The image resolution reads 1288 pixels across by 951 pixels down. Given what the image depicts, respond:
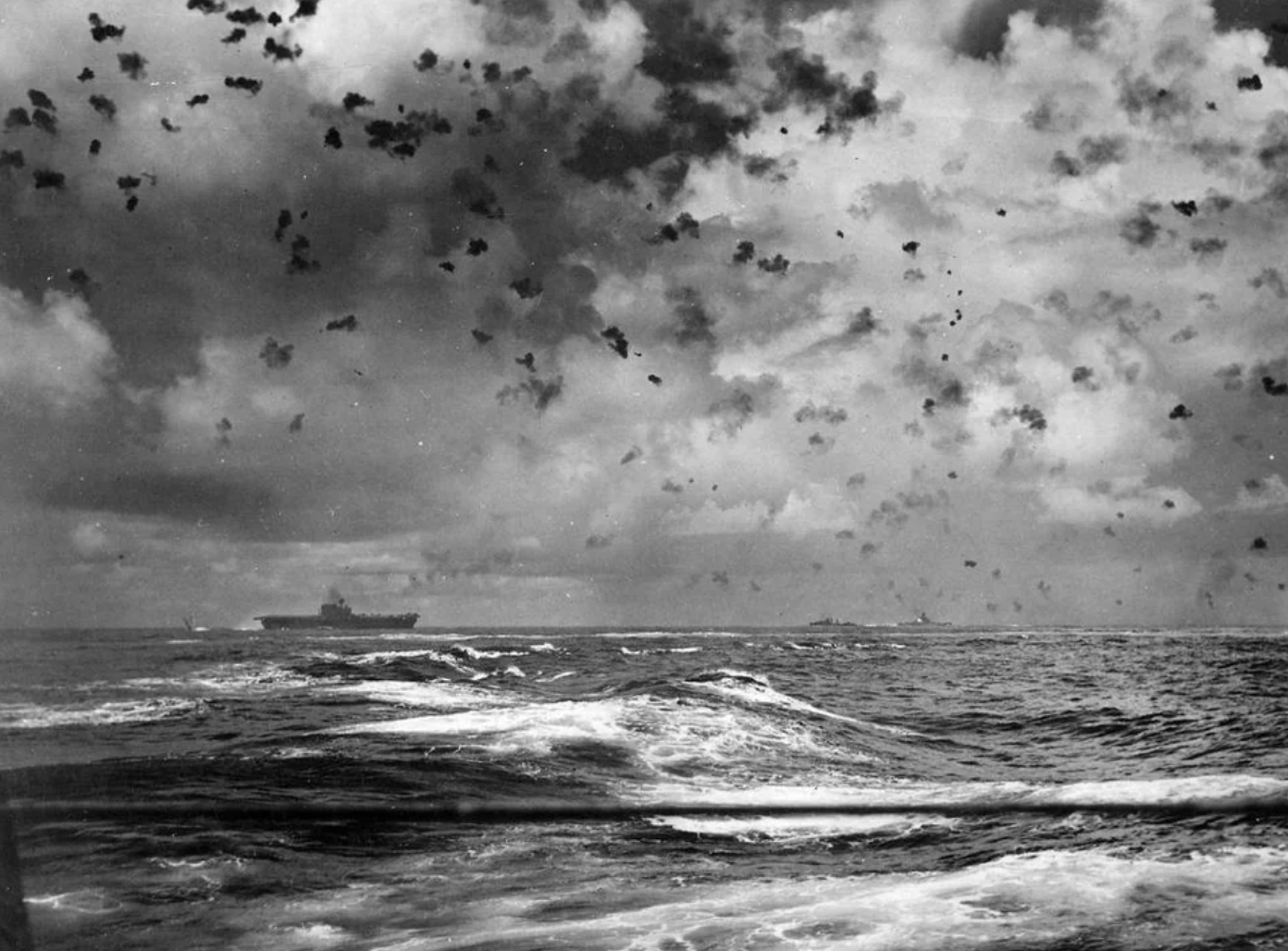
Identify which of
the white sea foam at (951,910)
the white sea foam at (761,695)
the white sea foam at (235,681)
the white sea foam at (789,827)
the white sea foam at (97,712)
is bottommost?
the white sea foam at (235,681)

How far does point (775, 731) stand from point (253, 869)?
10.7 metres

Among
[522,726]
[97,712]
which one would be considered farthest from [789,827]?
[97,712]

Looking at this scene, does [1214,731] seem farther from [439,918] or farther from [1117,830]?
[439,918]

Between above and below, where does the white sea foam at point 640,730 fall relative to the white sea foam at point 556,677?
above

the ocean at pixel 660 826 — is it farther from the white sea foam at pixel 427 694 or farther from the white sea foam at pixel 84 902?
the white sea foam at pixel 427 694

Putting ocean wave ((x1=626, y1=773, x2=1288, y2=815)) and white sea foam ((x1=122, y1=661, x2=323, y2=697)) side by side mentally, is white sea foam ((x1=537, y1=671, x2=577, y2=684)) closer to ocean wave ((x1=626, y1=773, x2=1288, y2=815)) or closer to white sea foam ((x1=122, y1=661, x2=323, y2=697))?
white sea foam ((x1=122, y1=661, x2=323, y2=697))

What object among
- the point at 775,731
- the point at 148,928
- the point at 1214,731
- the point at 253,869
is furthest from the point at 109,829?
the point at 1214,731

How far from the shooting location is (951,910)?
23.6 feet

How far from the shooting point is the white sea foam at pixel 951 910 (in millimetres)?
6539

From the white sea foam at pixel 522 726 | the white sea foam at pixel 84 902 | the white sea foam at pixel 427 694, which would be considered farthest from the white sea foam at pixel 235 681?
the white sea foam at pixel 84 902

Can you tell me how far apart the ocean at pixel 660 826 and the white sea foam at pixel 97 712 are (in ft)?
0.60

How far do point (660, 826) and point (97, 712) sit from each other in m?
18.6

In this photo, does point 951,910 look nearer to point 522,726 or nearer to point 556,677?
point 522,726

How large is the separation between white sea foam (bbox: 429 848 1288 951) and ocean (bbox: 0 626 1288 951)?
0.03 meters
